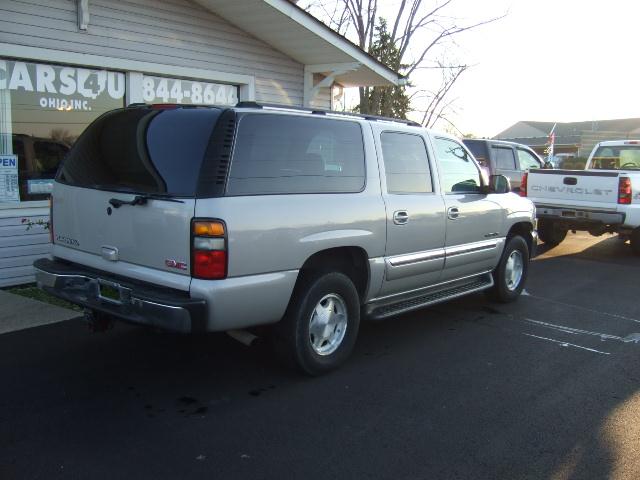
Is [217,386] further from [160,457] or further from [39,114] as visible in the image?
[39,114]

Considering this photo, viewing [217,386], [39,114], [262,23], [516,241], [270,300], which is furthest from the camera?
[262,23]

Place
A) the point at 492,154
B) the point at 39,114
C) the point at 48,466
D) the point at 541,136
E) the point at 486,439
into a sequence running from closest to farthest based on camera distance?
the point at 48,466, the point at 486,439, the point at 39,114, the point at 492,154, the point at 541,136

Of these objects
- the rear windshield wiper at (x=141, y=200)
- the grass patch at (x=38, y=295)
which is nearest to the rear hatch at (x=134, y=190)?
the rear windshield wiper at (x=141, y=200)

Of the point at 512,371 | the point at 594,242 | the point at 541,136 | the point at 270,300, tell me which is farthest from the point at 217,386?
the point at 541,136

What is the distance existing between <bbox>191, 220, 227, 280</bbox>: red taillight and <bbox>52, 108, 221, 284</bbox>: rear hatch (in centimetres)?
5

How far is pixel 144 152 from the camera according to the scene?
4035mm

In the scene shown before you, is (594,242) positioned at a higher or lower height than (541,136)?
lower

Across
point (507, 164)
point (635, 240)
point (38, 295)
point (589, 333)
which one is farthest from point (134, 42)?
point (635, 240)

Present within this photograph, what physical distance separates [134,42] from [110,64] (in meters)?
0.54

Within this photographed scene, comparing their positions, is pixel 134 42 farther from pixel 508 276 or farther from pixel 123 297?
pixel 508 276

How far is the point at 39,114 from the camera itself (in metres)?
7.29

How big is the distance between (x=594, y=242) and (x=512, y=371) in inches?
352

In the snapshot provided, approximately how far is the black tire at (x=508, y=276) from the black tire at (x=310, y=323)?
2604 mm

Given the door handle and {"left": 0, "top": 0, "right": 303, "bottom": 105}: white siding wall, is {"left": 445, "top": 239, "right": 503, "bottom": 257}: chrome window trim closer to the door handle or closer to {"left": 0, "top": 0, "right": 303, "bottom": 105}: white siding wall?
the door handle
